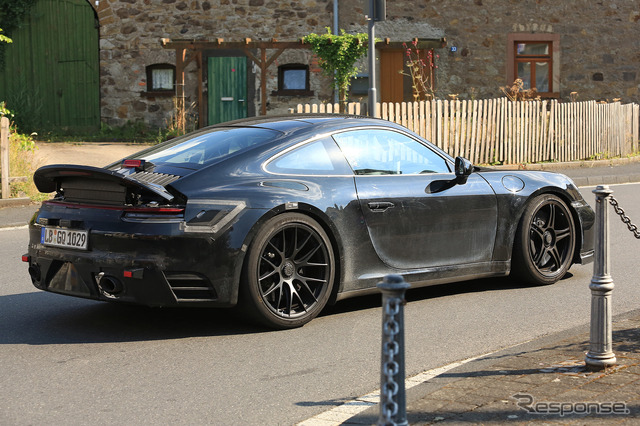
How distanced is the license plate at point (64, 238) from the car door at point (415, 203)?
1943 mm

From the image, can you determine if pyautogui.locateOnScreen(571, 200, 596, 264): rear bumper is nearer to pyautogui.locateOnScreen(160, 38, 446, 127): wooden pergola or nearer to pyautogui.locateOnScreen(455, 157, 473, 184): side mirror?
pyautogui.locateOnScreen(455, 157, 473, 184): side mirror

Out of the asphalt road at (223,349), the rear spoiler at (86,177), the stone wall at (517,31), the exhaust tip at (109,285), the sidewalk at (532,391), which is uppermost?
the stone wall at (517,31)

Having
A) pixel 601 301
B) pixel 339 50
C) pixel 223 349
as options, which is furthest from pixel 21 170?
pixel 601 301

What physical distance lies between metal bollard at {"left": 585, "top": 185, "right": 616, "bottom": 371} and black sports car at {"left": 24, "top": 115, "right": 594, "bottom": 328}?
203 cm

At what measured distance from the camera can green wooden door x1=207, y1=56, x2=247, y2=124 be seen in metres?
26.8

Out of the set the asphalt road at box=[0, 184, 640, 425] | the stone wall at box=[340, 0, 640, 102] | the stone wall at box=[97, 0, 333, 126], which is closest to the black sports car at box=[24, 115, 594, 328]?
the asphalt road at box=[0, 184, 640, 425]

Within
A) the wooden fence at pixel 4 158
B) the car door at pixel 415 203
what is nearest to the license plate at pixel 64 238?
the car door at pixel 415 203

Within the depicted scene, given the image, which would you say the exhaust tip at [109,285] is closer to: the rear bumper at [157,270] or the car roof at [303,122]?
the rear bumper at [157,270]

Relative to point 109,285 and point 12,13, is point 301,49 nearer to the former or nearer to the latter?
point 12,13

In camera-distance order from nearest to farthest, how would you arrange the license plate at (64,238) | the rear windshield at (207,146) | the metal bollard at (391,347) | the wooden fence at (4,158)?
the metal bollard at (391,347)
the license plate at (64,238)
the rear windshield at (207,146)
the wooden fence at (4,158)

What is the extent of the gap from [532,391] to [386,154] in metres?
3.00

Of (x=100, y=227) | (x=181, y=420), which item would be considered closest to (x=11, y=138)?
(x=100, y=227)

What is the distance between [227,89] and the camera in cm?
2688

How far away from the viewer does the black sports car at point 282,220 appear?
580 cm
